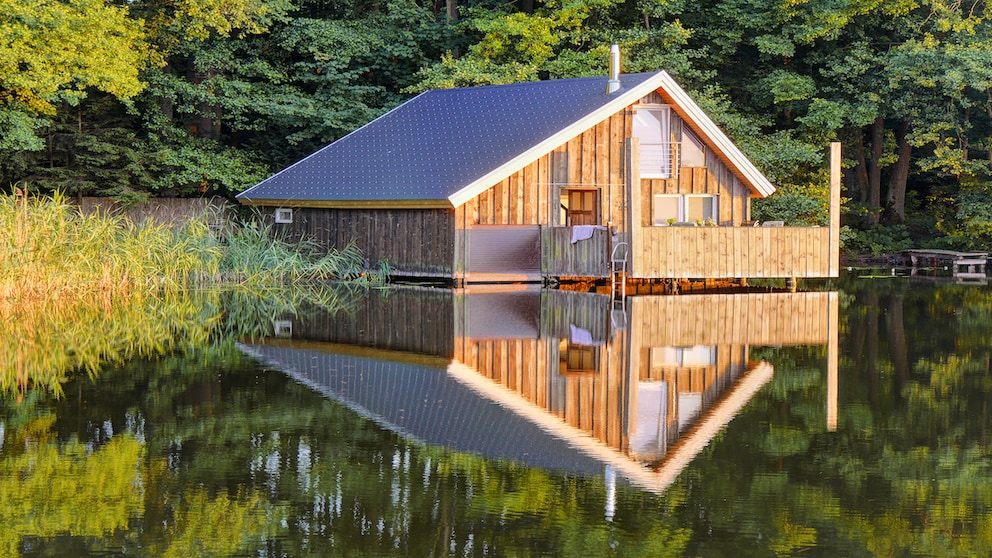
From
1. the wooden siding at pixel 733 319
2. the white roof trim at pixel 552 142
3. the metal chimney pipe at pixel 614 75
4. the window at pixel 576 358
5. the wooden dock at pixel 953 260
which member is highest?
the metal chimney pipe at pixel 614 75

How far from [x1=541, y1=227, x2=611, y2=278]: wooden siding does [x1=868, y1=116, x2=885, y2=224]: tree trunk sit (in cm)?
1667

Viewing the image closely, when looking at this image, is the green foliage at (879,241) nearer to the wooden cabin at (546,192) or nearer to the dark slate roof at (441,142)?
the wooden cabin at (546,192)

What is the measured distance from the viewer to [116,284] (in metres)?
23.3

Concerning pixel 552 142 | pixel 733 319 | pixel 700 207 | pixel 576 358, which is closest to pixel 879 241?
pixel 700 207

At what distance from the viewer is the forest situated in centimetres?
3528

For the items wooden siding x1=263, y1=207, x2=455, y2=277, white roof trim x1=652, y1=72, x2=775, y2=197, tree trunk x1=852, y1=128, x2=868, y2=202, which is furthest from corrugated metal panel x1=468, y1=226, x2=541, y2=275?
tree trunk x1=852, y1=128, x2=868, y2=202

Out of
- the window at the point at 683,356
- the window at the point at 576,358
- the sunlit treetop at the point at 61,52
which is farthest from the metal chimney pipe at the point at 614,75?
the window at the point at 683,356

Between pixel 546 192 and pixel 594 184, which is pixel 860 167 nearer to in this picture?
pixel 594 184

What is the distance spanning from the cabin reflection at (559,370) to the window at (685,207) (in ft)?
28.4

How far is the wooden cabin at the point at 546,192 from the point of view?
2745 centimetres

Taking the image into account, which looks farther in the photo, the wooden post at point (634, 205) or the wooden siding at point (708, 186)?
the wooden siding at point (708, 186)

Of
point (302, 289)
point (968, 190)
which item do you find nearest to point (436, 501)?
point (302, 289)

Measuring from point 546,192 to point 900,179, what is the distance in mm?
16914

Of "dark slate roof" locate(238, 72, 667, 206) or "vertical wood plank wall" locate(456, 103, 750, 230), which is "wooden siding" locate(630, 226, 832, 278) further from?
"dark slate roof" locate(238, 72, 667, 206)
